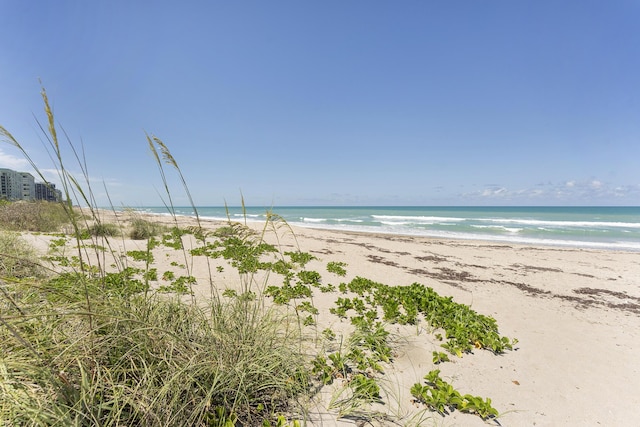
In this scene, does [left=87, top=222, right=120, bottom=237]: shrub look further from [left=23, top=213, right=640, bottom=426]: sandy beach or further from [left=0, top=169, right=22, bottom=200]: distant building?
[left=0, top=169, right=22, bottom=200]: distant building

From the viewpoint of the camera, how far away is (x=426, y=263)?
1138 centimetres

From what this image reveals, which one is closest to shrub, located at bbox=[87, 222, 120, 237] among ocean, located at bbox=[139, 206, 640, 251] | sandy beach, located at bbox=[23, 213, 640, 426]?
ocean, located at bbox=[139, 206, 640, 251]

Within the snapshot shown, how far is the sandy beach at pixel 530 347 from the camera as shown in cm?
293

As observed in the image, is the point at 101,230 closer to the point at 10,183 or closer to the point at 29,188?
the point at 29,188

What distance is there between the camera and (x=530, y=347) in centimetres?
438

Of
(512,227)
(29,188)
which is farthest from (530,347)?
(512,227)

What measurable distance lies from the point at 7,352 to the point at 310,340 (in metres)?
2.95

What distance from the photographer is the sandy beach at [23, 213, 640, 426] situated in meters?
2.93

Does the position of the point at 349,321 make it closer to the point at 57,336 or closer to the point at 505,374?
the point at 505,374

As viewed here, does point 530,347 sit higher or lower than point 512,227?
higher

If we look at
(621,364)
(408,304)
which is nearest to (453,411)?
(408,304)

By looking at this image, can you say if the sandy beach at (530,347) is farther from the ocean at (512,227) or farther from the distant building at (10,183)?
the distant building at (10,183)

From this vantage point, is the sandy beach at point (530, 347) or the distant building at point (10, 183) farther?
the distant building at point (10, 183)

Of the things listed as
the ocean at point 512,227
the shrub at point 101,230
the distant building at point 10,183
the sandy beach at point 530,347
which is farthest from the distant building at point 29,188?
the sandy beach at point 530,347
